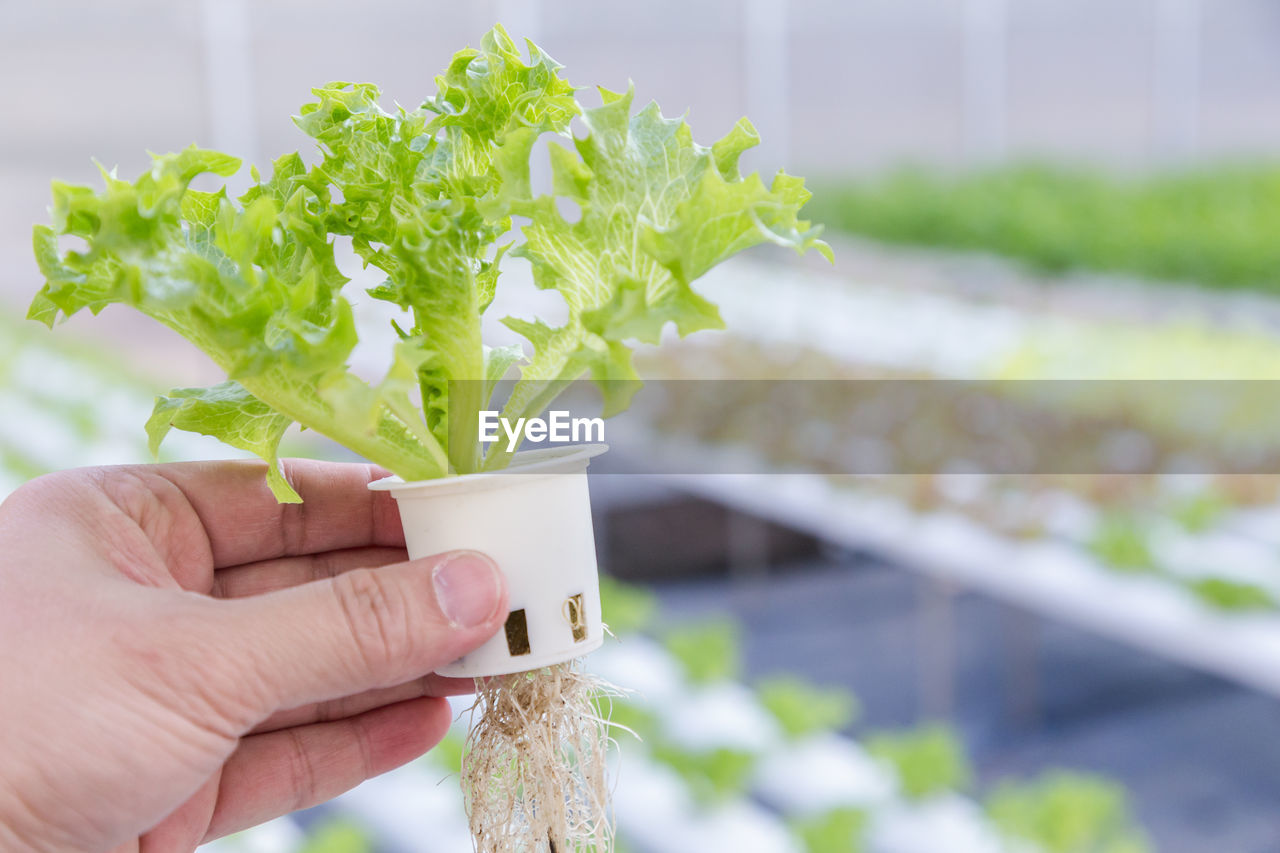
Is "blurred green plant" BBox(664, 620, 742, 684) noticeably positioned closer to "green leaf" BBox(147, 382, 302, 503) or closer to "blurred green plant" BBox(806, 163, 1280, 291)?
"green leaf" BBox(147, 382, 302, 503)

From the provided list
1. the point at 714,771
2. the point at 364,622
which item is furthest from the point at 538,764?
the point at 714,771

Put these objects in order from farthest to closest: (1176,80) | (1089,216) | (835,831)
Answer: (1176,80)
(1089,216)
(835,831)

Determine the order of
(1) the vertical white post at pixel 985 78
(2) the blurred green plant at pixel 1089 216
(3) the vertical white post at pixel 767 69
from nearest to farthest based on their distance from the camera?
(3) the vertical white post at pixel 767 69, (2) the blurred green plant at pixel 1089 216, (1) the vertical white post at pixel 985 78

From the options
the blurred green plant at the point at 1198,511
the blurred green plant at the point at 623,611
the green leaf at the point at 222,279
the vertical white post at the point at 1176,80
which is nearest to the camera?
the green leaf at the point at 222,279

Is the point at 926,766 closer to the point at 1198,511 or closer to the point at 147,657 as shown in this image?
the point at 1198,511

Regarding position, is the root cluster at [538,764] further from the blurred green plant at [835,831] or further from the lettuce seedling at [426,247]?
the blurred green plant at [835,831]

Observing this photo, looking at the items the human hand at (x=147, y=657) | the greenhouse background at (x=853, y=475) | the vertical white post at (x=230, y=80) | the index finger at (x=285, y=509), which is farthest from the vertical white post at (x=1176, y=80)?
the human hand at (x=147, y=657)

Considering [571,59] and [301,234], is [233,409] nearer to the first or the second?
[301,234]
